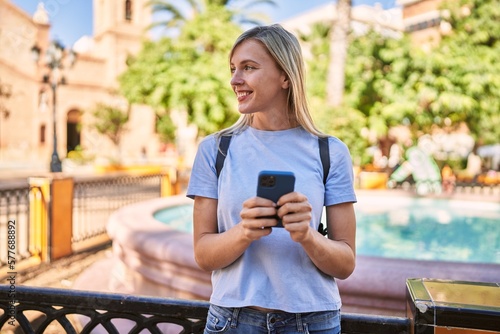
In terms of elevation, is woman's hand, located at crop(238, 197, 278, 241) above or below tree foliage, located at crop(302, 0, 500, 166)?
below

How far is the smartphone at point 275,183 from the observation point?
114 cm

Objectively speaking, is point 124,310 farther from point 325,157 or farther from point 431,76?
point 431,76

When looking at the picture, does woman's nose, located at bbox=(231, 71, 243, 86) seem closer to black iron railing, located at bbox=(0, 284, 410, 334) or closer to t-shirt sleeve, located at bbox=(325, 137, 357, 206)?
t-shirt sleeve, located at bbox=(325, 137, 357, 206)

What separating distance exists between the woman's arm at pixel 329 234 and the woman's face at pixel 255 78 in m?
0.35

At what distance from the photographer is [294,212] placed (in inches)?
45.6

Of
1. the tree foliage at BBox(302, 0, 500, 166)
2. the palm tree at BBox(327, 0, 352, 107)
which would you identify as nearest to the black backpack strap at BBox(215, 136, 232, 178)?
the palm tree at BBox(327, 0, 352, 107)

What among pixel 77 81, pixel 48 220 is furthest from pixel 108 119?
pixel 48 220

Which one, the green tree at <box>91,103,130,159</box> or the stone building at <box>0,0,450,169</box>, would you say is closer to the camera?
the green tree at <box>91,103,130,159</box>

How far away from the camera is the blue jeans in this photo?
1317mm

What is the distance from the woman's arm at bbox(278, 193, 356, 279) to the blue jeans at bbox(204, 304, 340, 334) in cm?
13

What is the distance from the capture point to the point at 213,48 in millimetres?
16922

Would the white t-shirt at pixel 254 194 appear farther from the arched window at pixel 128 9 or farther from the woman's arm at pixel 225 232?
the arched window at pixel 128 9

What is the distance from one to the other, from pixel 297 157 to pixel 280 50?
296 mm

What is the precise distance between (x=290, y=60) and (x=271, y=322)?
2.31ft
